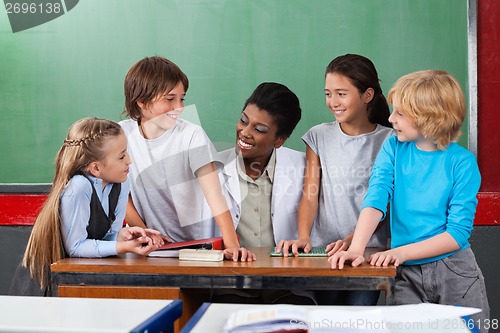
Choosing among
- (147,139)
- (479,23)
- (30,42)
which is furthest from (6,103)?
(479,23)

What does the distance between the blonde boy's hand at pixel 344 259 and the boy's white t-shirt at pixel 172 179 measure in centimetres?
88

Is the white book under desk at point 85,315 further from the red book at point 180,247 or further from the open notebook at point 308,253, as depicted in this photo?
the open notebook at point 308,253

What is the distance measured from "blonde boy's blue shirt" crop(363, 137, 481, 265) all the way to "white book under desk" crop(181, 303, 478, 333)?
750mm

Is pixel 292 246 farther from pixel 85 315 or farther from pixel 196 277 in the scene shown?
pixel 85 315

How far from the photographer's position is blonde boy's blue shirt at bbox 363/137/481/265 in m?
2.43

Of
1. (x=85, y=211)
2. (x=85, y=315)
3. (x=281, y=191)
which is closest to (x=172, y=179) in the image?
(x=281, y=191)

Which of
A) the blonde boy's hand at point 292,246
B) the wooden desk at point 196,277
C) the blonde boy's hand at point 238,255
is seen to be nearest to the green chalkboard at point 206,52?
the blonde boy's hand at point 292,246

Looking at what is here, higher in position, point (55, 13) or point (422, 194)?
point (55, 13)

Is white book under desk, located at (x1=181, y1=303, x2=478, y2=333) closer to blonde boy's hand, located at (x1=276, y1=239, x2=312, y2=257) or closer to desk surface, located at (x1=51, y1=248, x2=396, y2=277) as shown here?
desk surface, located at (x1=51, y1=248, x2=396, y2=277)

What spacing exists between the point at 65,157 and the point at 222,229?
2.21 feet

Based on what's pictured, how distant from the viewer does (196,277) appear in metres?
2.32

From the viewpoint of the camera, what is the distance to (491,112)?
332 cm

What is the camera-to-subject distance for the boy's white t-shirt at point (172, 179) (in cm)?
305

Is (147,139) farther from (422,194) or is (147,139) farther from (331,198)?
(422,194)
